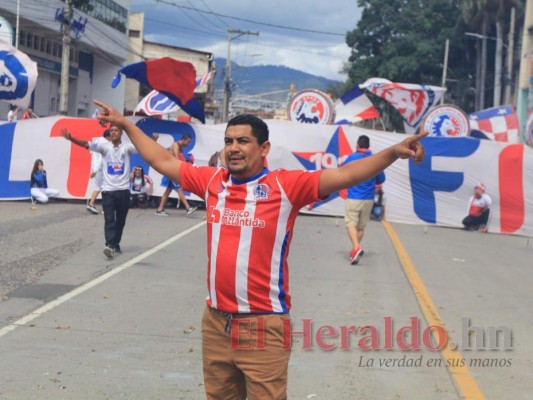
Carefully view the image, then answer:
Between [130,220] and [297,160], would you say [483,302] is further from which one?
[297,160]

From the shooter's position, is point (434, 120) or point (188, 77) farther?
point (434, 120)

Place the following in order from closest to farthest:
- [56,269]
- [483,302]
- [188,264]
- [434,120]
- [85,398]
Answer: [85,398]
[483,302]
[56,269]
[188,264]
[434,120]

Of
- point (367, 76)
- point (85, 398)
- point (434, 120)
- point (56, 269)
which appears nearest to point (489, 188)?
point (434, 120)

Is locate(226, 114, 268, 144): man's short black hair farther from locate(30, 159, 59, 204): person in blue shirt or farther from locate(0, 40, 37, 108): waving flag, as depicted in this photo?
locate(30, 159, 59, 204): person in blue shirt

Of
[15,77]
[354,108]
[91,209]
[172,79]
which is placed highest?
[172,79]

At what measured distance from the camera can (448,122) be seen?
25.3m

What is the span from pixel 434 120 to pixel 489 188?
4689 mm

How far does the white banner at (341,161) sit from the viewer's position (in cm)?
2094

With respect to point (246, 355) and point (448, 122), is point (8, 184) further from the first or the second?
point (246, 355)

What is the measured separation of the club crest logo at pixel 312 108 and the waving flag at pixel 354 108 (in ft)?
6.56

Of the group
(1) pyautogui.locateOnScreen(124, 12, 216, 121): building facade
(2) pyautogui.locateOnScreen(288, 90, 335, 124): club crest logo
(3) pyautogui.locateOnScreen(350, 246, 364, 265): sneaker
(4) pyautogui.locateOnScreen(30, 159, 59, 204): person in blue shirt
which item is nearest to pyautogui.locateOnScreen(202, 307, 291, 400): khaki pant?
(3) pyautogui.locateOnScreen(350, 246, 364, 265): sneaker

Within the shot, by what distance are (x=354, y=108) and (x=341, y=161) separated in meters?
4.27

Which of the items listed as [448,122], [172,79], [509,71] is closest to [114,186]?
[172,79]

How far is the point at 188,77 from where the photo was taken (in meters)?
20.8
